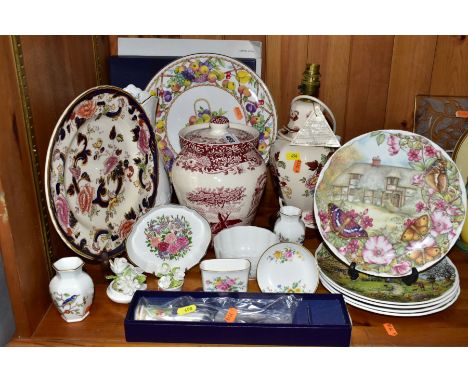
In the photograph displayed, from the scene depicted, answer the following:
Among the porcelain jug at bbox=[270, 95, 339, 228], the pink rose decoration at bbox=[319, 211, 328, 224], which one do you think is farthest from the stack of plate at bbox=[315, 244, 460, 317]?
the porcelain jug at bbox=[270, 95, 339, 228]

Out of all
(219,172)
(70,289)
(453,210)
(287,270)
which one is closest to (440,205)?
(453,210)

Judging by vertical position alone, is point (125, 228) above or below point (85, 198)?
below

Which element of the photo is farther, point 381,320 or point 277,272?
point 277,272

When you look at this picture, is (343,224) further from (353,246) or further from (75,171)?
(75,171)

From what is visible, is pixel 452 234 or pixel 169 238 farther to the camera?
pixel 169 238

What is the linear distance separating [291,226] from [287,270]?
0.13 meters

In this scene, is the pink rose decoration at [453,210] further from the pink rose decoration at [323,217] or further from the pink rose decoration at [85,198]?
the pink rose decoration at [85,198]

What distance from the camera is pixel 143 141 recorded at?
123cm

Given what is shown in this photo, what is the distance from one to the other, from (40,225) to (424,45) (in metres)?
1.15

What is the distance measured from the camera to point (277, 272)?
114cm

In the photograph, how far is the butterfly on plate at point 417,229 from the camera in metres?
1.11

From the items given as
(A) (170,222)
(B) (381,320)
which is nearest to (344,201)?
(B) (381,320)

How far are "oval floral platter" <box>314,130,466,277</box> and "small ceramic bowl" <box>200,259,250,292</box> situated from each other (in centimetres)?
21

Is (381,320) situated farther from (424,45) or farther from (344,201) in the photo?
(424,45)
